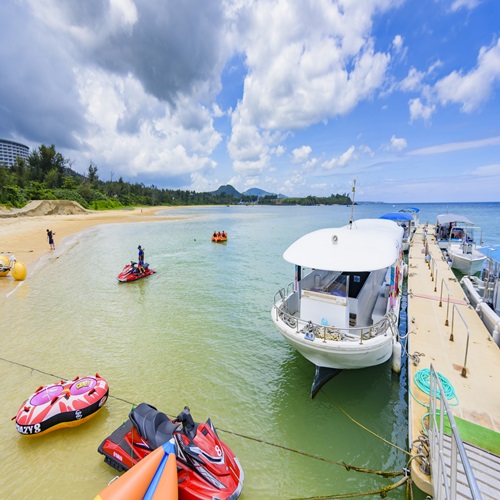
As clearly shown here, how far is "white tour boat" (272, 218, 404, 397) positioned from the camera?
7.11 m

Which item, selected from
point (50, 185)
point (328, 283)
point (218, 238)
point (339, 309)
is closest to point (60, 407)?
point (339, 309)

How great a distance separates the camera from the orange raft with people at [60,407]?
6020 mm

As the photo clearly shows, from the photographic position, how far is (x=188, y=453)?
179 inches

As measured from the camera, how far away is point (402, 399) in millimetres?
7742

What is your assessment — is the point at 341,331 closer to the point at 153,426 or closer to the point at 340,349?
the point at 340,349

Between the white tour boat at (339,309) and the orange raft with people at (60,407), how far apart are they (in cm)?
500

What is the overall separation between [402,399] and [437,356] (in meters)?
A: 1.62

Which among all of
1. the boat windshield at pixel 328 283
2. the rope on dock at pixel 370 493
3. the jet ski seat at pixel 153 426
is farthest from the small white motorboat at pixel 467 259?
the jet ski seat at pixel 153 426

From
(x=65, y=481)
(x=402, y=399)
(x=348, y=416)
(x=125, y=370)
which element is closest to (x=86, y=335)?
(x=125, y=370)

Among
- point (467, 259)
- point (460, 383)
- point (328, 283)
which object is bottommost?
point (467, 259)

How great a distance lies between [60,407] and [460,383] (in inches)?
373

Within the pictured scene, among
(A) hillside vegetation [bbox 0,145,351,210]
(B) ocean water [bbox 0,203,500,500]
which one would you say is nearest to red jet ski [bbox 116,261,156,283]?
(B) ocean water [bbox 0,203,500,500]

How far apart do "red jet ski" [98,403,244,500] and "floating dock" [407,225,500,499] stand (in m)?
3.32

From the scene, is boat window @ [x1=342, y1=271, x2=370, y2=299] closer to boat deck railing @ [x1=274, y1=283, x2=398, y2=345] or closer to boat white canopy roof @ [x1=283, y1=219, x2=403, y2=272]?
boat white canopy roof @ [x1=283, y1=219, x2=403, y2=272]
